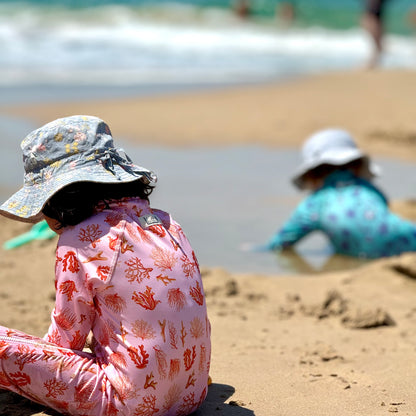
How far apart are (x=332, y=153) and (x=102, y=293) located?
2.92 m

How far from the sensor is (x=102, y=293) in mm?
2205

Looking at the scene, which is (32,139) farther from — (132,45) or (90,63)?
(132,45)

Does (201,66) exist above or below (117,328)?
above

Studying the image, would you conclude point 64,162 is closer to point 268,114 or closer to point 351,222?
point 351,222

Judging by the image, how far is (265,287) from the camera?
13.2 feet

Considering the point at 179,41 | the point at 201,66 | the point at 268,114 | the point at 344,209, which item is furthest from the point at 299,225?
the point at 179,41

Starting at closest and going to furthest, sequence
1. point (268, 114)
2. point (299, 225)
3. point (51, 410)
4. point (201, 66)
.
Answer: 1. point (51, 410)
2. point (299, 225)
3. point (268, 114)
4. point (201, 66)

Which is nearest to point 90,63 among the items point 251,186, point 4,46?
point 4,46

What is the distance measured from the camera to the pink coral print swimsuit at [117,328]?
2201 mm

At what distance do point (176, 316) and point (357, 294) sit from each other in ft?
6.08

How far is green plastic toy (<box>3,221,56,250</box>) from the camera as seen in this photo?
4502 mm

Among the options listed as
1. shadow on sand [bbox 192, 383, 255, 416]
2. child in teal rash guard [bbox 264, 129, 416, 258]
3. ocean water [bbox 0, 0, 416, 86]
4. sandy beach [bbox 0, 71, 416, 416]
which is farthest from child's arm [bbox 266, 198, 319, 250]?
ocean water [bbox 0, 0, 416, 86]

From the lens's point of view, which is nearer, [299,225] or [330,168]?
[299,225]

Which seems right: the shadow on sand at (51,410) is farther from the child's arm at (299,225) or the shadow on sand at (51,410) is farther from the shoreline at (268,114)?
the shoreline at (268,114)
